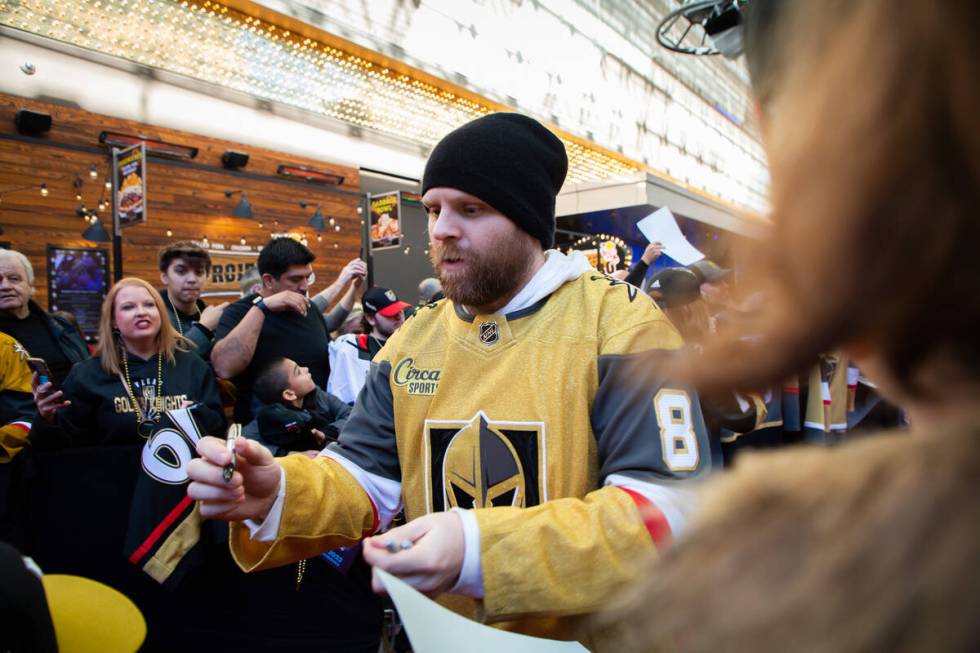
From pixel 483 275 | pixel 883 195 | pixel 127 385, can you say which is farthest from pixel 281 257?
pixel 883 195

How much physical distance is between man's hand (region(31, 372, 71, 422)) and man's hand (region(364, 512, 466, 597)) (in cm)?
272

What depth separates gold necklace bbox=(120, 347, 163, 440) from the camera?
305 cm

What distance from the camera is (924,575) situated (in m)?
0.33

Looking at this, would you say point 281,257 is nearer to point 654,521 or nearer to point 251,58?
point 654,521

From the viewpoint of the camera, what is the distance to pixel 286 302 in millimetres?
3766

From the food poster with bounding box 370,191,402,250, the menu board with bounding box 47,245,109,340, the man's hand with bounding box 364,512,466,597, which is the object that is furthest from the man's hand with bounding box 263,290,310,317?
the food poster with bounding box 370,191,402,250

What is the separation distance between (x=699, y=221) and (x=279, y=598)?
28.8 feet

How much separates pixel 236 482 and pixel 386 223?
799 cm

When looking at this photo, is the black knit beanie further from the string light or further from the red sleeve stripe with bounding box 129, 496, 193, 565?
the string light

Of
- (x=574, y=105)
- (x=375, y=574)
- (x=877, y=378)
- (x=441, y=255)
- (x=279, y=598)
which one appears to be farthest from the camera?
(x=574, y=105)

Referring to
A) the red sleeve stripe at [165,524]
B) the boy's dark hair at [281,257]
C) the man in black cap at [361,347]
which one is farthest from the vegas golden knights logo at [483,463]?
the boy's dark hair at [281,257]

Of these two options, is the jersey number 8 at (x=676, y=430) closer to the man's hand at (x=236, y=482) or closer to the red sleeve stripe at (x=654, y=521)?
the red sleeve stripe at (x=654, y=521)

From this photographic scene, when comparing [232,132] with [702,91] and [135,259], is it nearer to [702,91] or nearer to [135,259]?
[135,259]

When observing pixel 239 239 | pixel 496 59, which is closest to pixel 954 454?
pixel 239 239
